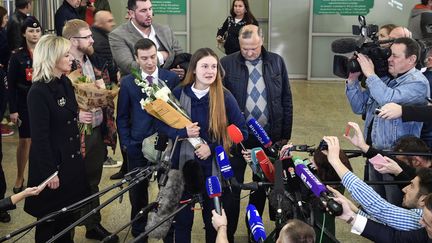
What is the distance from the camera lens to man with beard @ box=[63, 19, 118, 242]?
163 inches

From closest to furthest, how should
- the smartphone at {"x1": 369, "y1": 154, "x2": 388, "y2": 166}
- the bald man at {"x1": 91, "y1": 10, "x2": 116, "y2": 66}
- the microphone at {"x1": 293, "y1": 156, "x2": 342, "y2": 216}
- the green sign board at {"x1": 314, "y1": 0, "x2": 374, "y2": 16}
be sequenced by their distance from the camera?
1. the microphone at {"x1": 293, "y1": 156, "x2": 342, "y2": 216}
2. the smartphone at {"x1": 369, "y1": 154, "x2": 388, "y2": 166}
3. the bald man at {"x1": 91, "y1": 10, "x2": 116, "y2": 66}
4. the green sign board at {"x1": 314, "y1": 0, "x2": 374, "y2": 16}

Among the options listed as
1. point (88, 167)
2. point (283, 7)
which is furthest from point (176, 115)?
point (283, 7)

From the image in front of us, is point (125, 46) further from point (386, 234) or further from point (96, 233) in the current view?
point (386, 234)

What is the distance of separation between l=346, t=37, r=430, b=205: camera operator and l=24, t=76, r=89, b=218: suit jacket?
193 cm

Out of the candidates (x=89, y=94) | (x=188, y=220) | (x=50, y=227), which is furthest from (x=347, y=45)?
(x=50, y=227)

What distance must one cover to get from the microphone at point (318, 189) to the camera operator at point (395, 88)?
1.21 metres

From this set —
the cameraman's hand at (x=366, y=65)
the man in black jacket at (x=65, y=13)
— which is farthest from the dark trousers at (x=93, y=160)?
the man in black jacket at (x=65, y=13)

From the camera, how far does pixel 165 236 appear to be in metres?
3.68

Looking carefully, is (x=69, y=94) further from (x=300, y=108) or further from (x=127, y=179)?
(x=300, y=108)

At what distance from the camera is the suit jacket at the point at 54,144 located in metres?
3.37

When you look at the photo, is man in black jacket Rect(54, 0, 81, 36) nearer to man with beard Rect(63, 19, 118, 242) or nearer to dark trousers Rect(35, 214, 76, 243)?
man with beard Rect(63, 19, 118, 242)

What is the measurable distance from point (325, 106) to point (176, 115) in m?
5.36

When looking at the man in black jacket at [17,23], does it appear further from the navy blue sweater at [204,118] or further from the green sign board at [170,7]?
the green sign board at [170,7]

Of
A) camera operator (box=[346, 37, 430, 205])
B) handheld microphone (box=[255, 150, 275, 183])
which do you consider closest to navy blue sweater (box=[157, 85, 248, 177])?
handheld microphone (box=[255, 150, 275, 183])
